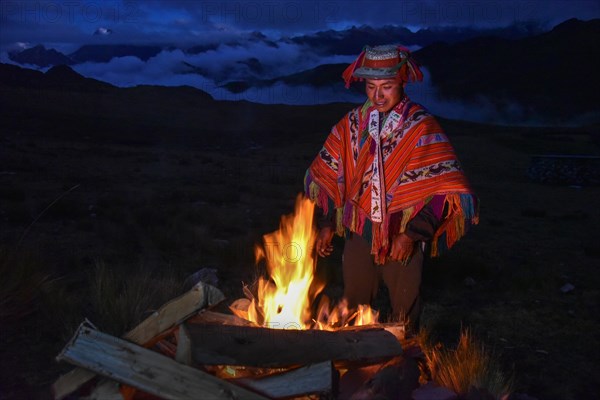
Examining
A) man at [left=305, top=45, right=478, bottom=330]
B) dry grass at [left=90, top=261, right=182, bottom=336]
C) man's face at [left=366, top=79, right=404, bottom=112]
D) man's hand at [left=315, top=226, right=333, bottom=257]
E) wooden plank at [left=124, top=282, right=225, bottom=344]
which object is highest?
man's face at [left=366, top=79, right=404, bottom=112]

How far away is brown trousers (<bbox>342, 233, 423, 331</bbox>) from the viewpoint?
3.76 metres

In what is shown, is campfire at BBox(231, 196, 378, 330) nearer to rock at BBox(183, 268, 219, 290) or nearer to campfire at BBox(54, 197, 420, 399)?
campfire at BBox(54, 197, 420, 399)

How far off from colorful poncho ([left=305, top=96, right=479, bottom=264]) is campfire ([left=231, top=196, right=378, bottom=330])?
26 centimetres

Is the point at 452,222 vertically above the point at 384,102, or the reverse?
the point at 384,102

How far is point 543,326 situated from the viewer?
18.7 ft

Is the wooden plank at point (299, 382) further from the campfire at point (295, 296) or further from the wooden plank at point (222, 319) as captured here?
the campfire at point (295, 296)

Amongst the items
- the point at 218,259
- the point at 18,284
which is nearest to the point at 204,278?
the point at 218,259

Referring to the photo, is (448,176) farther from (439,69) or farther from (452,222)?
(439,69)

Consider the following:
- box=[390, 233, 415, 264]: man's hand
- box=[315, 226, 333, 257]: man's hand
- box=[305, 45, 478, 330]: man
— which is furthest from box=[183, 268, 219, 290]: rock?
box=[390, 233, 415, 264]: man's hand

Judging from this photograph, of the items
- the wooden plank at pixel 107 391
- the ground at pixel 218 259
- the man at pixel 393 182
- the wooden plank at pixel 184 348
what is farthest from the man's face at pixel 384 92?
the wooden plank at pixel 107 391

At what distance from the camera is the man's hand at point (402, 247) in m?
3.54

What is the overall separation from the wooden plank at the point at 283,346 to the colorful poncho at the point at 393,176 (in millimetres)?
613

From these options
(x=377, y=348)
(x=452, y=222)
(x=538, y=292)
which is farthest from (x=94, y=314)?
(x=538, y=292)

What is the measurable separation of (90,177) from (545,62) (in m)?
99.4
